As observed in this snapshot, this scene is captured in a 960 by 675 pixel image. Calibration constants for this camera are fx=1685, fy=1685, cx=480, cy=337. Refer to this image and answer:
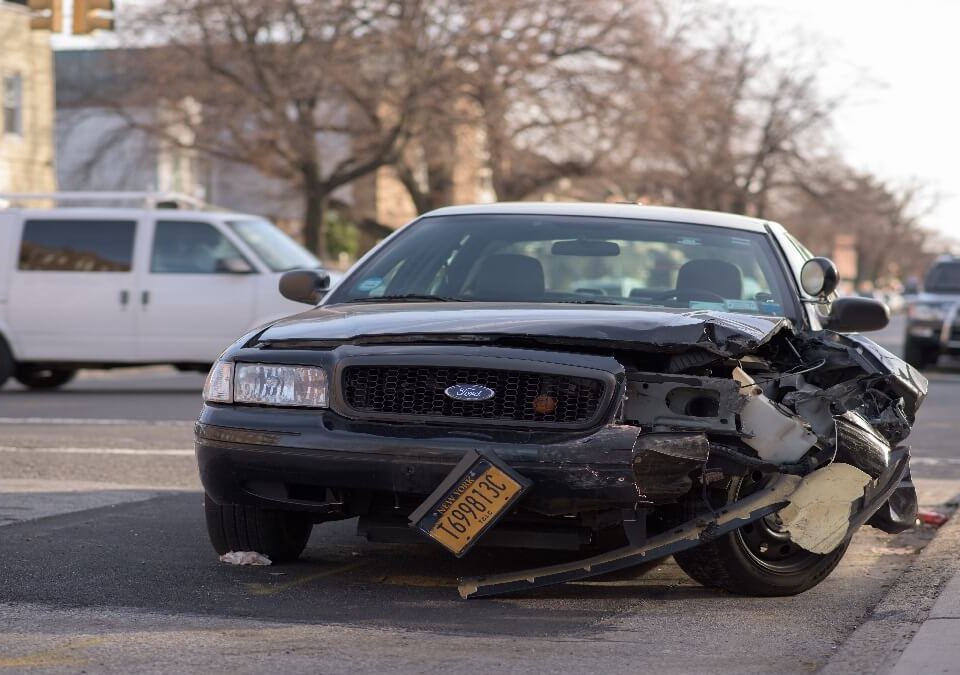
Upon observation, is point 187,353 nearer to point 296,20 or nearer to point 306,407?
point 306,407

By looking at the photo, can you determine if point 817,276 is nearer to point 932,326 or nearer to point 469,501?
point 469,501

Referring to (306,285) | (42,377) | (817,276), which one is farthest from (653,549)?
(42,377)

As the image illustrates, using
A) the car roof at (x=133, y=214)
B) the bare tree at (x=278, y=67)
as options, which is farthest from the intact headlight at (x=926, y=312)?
the bare tree at (x=278, y=67)

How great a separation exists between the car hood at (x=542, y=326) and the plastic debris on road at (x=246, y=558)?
882 millimetres

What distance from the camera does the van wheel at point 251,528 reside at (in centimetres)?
620

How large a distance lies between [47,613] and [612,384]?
6.34 ft

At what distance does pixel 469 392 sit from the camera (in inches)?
214

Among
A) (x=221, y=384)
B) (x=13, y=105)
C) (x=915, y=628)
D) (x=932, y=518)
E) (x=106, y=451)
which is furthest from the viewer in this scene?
(x=13, y=105)

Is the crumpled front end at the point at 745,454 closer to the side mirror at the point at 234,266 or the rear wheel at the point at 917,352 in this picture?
the side mirror at the point at 234,266

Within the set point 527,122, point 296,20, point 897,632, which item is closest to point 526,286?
point 897,632

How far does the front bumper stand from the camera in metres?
→ 5.29

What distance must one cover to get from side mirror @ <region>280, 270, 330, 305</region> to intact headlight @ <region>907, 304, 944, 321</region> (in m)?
17.5

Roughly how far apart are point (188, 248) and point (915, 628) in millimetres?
12520

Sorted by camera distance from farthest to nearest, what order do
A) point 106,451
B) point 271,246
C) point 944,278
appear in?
1. point 944,278
2. point 271,246
3. point 106,451
